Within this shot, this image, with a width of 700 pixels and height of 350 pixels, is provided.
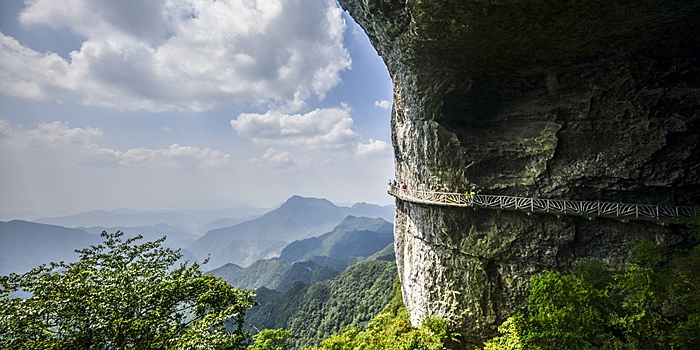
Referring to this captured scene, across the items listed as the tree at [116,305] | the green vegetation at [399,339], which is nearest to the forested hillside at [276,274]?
the green vegetation at [399,339]

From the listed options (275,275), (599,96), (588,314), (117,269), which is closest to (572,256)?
(588,314)

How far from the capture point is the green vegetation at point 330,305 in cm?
5435

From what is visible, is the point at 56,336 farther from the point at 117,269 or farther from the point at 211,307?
the point at 211,307

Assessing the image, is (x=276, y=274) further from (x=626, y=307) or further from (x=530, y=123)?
(x=626, y=307)

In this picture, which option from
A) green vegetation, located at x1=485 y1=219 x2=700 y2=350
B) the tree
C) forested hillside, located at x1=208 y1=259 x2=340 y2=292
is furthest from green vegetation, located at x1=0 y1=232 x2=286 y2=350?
forested hillside, located at x1=208 y1=259 x2=340 y2=292

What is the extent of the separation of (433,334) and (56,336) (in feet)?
53.5

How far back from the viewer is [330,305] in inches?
2482

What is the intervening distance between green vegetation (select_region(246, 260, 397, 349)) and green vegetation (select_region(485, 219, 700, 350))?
41913mm

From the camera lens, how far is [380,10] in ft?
50.0

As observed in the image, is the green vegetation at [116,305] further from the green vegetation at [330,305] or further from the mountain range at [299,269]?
the mountain range at [299,269]

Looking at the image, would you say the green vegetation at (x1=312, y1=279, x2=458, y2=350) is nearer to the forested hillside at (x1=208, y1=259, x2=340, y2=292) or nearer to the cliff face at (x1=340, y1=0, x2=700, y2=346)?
the cliff face at (x1=340, y1=0, x2=700, y2=346)

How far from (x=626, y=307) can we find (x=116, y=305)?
52.1 ft

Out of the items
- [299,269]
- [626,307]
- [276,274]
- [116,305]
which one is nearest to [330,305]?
[626,307]

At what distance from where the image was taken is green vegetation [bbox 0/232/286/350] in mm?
6840
